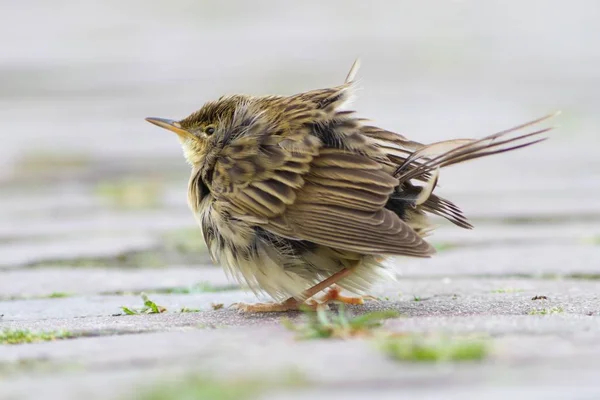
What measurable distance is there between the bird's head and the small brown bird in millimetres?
267

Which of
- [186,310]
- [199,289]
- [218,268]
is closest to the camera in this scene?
[186,310]

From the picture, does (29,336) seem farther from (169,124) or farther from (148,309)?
(169,124)

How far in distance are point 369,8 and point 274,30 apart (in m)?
4.68

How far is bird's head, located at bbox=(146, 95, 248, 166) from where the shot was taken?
625 centimetres

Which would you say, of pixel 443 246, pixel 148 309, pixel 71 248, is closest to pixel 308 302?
pixel 148 309

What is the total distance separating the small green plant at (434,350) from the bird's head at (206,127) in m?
2.83

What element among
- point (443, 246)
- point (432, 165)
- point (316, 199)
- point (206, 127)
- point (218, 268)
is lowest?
point (218, 268)

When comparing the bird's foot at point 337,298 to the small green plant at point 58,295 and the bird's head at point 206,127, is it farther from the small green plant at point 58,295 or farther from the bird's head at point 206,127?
the small green plant at point 58,295

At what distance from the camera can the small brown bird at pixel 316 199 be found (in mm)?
5281

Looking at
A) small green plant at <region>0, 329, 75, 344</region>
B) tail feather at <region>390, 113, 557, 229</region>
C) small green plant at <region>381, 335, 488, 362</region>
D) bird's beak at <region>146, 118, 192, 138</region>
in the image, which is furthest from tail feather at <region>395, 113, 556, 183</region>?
small green plant at <region>0, 329, 75, 344</region>

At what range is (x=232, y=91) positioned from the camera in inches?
642

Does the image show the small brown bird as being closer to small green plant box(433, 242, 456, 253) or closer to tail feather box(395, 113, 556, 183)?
tail feather box(395, 113, 556, 183)

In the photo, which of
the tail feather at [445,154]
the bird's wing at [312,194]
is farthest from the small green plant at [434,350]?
the tail feather at [445,154]

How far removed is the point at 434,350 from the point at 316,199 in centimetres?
204
